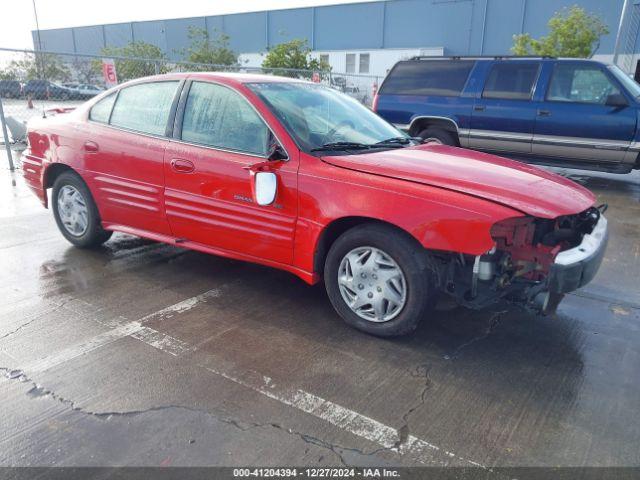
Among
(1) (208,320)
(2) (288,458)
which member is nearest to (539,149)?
(1) (208,320)

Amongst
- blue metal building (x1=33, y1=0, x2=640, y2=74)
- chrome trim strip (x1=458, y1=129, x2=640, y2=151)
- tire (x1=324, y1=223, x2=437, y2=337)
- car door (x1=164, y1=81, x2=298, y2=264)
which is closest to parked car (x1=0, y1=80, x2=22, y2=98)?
car door (x1=164, y1=81, x2=298, y2=264)

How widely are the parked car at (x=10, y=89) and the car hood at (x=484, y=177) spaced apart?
31.9 feet

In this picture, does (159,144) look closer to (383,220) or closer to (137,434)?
(383,220)

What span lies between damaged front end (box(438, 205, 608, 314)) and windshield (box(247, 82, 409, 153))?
126 centimetres

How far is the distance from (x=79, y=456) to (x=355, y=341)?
1.74 m

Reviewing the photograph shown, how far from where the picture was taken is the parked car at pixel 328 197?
3.15 m

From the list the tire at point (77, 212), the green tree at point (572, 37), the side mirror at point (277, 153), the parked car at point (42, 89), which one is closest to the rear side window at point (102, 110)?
the tire at point (77, 212)

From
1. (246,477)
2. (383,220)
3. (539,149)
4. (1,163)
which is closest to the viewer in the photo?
(246,477)

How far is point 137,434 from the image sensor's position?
8.25 feet

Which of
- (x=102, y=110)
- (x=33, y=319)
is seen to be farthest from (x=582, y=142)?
(x=33, y=319)

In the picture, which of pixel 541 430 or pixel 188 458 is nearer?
pixel 188 458

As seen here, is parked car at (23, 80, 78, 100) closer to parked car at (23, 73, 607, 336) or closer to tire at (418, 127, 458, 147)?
parked car at (23, 73, 607, 336)

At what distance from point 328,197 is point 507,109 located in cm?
620

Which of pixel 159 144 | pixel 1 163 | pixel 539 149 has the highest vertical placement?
pixel 159 144
